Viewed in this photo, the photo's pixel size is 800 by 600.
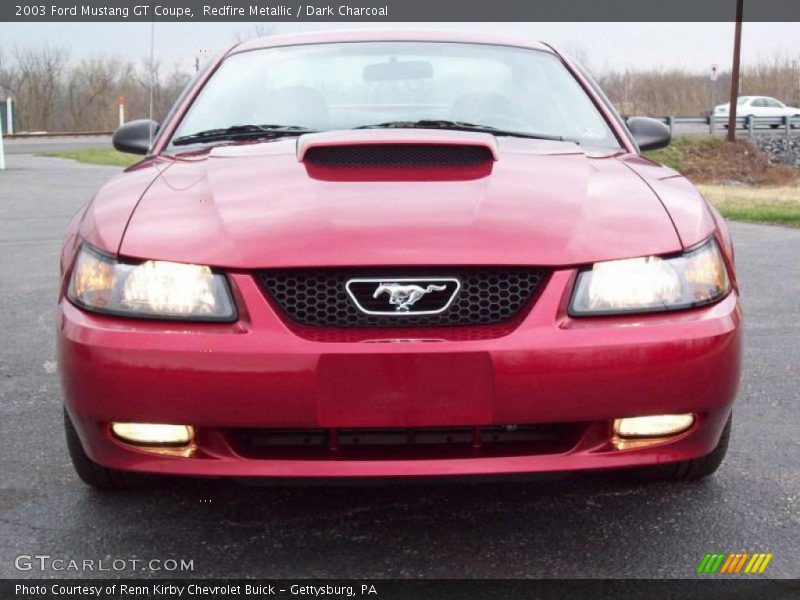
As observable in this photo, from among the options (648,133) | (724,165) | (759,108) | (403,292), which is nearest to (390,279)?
(403,292)

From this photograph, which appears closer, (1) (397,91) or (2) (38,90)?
(1) (397,91)

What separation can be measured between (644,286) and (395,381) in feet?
2.07

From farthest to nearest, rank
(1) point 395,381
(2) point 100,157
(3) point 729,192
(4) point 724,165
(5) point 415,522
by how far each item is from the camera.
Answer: (4) point 724,165 → (2) point 100,157 → (3) point 729,192 → (5) point 415,522 → (1) point 395,381

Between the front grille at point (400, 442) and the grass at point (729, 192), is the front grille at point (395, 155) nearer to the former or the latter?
the front grille at point (400, 442)

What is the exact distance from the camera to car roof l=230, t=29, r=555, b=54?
371 centimetres

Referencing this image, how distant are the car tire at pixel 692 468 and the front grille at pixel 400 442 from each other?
24.6 inches

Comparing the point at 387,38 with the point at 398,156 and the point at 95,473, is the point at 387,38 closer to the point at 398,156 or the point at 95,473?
the point at 398,156

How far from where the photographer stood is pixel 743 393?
A: 3.84m

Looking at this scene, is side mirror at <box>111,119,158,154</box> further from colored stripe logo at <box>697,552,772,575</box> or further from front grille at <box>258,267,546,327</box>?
colored stripe logo at <box>697,552,772,575</box>

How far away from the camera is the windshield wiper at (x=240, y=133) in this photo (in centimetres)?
318

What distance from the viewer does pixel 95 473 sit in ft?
8.63

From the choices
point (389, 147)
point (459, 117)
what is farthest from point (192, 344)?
point (459, 117)

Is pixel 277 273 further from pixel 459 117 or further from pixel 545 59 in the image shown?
pixel 545 59

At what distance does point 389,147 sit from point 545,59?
1316 mm
